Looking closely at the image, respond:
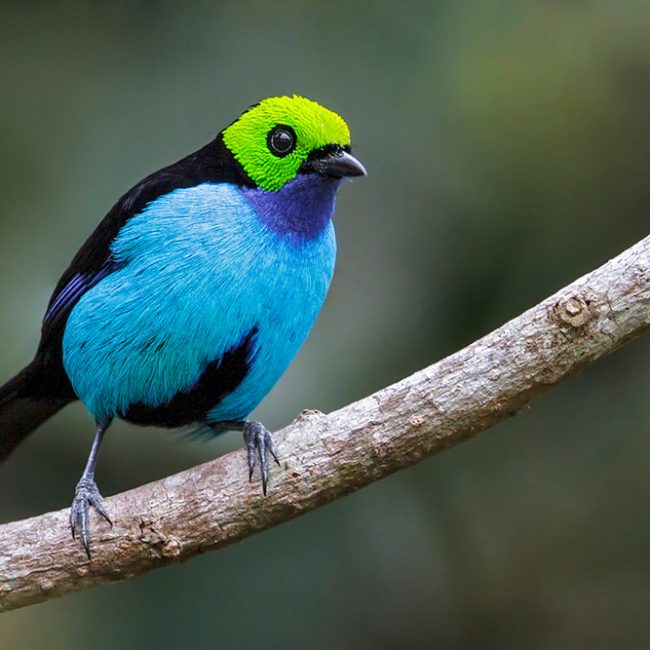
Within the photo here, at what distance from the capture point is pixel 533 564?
4648mm

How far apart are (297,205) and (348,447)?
840mm

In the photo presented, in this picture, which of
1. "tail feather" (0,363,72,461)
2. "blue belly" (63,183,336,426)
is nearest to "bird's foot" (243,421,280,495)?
"blue belly" (63,183,336,426)

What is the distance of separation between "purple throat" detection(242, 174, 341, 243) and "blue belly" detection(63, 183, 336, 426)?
0.06ft

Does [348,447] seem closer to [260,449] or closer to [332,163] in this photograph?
[260,449]

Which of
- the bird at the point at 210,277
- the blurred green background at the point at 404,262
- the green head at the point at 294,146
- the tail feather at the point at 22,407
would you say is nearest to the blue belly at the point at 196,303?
the bird at the point at 210,277

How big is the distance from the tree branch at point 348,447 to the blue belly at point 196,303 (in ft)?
1.31

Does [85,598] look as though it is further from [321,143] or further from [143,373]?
[321,143]

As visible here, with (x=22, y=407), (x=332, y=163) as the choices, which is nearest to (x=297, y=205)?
(x=332, y=163)

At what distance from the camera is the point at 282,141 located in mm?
3521

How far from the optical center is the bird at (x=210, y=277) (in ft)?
11.1

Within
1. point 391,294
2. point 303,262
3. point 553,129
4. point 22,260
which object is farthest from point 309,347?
point 553,129

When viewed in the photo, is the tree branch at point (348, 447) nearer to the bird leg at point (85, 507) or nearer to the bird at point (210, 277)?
the bird leg at point (85, 507)

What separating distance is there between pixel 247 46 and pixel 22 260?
1.25 m

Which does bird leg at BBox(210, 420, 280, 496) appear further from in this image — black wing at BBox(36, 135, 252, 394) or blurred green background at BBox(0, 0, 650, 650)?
blurred green background at BBox(0, 0, 650, 650)
